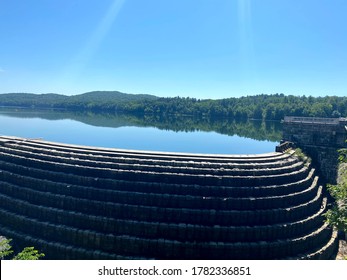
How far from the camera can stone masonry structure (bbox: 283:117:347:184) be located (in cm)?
2697

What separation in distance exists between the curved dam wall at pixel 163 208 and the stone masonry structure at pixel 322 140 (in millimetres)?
5681

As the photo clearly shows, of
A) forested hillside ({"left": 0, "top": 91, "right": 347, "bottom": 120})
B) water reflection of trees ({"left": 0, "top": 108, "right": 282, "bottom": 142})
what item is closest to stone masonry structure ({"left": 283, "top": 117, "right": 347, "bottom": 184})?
water reflection of trees ({"left": 0, "top": 108, "right": 282, "bottom": 142})

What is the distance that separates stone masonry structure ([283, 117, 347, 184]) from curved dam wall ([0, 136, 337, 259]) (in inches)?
224

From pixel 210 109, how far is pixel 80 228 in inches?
5392

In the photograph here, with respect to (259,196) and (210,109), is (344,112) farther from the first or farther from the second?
(259,196)

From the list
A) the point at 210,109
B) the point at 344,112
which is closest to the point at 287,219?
the point at 344,112

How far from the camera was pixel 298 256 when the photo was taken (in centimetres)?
1766

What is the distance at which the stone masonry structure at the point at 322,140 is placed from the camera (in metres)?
27.0

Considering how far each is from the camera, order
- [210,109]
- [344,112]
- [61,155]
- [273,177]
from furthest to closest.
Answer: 1. [210,109]
2. [344,112]
3. [61,155]
4. [273,177]

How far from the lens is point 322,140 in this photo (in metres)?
27.9

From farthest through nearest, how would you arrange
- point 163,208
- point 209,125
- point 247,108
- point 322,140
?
point 247,108
point 209,125
point 322,140
point 163,208

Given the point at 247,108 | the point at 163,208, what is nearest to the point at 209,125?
the point at 247,108

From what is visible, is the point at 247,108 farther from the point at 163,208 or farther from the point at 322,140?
the point at 163,208

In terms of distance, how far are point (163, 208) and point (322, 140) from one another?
18.8m
